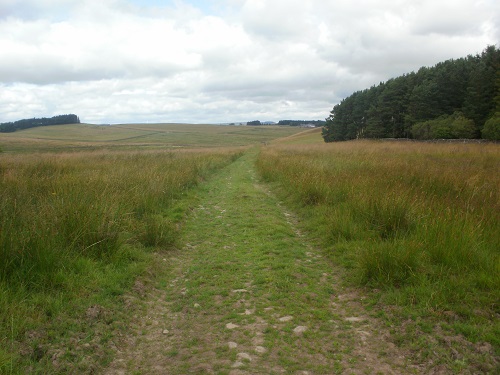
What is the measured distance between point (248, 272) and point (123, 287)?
5.82 ft

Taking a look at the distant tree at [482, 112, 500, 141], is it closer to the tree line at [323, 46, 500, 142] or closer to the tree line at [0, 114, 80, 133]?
the tree line at [323, 46, 500, 142]

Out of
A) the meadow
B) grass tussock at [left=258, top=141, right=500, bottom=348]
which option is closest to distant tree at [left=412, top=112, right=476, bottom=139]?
grass tussock at [left=258, top=141, right=500, bottom=348]

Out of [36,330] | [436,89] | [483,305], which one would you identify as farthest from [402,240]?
[436,89]

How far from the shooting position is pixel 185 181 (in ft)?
42.1

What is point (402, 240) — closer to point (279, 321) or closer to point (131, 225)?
point (279, 321)

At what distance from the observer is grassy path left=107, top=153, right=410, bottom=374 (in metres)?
3.10

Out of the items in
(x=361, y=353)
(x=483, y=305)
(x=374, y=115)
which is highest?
(x=374, y=115)

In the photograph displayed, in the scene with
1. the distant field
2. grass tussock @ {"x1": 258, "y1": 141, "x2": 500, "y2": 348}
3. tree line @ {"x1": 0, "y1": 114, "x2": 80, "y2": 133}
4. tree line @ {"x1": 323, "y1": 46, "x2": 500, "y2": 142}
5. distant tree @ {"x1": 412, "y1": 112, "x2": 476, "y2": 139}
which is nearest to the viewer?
grass tussock @ {"x1": 258, "y1": 141, "x2": 500, "y2": 348}

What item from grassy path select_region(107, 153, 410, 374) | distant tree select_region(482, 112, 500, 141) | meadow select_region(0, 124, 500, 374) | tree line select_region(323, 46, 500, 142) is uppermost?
tree line select_region(323, 46, 500, 142)

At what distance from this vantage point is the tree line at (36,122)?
138000 mm

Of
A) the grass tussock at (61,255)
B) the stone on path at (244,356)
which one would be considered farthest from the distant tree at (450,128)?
the stone on path at (244,356)

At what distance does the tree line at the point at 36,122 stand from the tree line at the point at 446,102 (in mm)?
138810

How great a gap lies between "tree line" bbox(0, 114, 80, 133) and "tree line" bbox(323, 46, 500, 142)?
13881 centimetres

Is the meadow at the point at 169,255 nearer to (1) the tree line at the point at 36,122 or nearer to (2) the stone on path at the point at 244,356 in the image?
(2) the stone on path at the point at 244,356
